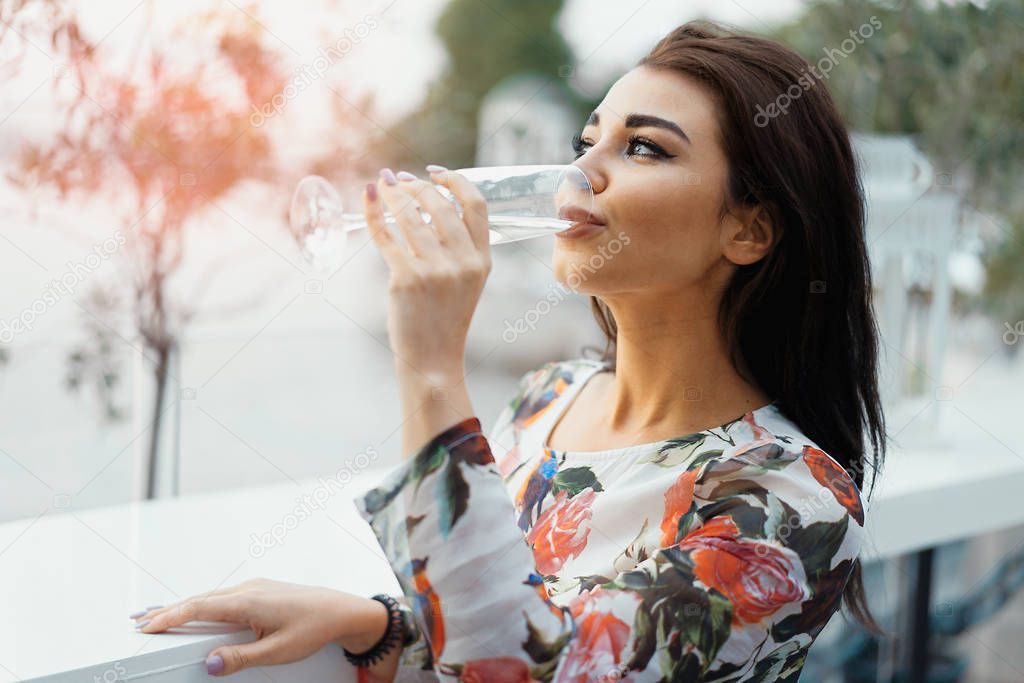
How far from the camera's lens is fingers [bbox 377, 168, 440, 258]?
2.38ft

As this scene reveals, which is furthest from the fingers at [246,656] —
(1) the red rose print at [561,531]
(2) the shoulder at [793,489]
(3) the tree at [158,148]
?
(3) the tree at [158,148]

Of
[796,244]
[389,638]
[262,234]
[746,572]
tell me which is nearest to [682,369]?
[796,244]

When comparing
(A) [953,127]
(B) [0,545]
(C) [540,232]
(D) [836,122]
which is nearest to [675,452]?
(C) [540,232]

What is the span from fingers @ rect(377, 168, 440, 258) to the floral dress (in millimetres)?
137

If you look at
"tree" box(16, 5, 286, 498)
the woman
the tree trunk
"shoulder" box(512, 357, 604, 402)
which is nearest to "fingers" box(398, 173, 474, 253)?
the woman

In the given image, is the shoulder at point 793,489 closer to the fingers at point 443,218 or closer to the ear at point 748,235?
the ear at point 748,235

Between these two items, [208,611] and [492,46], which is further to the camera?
[492,46]

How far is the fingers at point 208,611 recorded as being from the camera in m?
0.80

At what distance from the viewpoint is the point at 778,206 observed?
981mm

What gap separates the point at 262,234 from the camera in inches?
60.9

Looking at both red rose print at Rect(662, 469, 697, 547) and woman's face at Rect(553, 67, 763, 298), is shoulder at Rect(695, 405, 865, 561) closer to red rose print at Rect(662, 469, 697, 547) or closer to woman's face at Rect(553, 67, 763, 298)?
red rose print at Rect(662, 469, 697, 547)

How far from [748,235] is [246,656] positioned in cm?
62

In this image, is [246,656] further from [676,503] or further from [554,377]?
[554,377]

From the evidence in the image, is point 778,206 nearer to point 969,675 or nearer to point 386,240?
point 386,240
